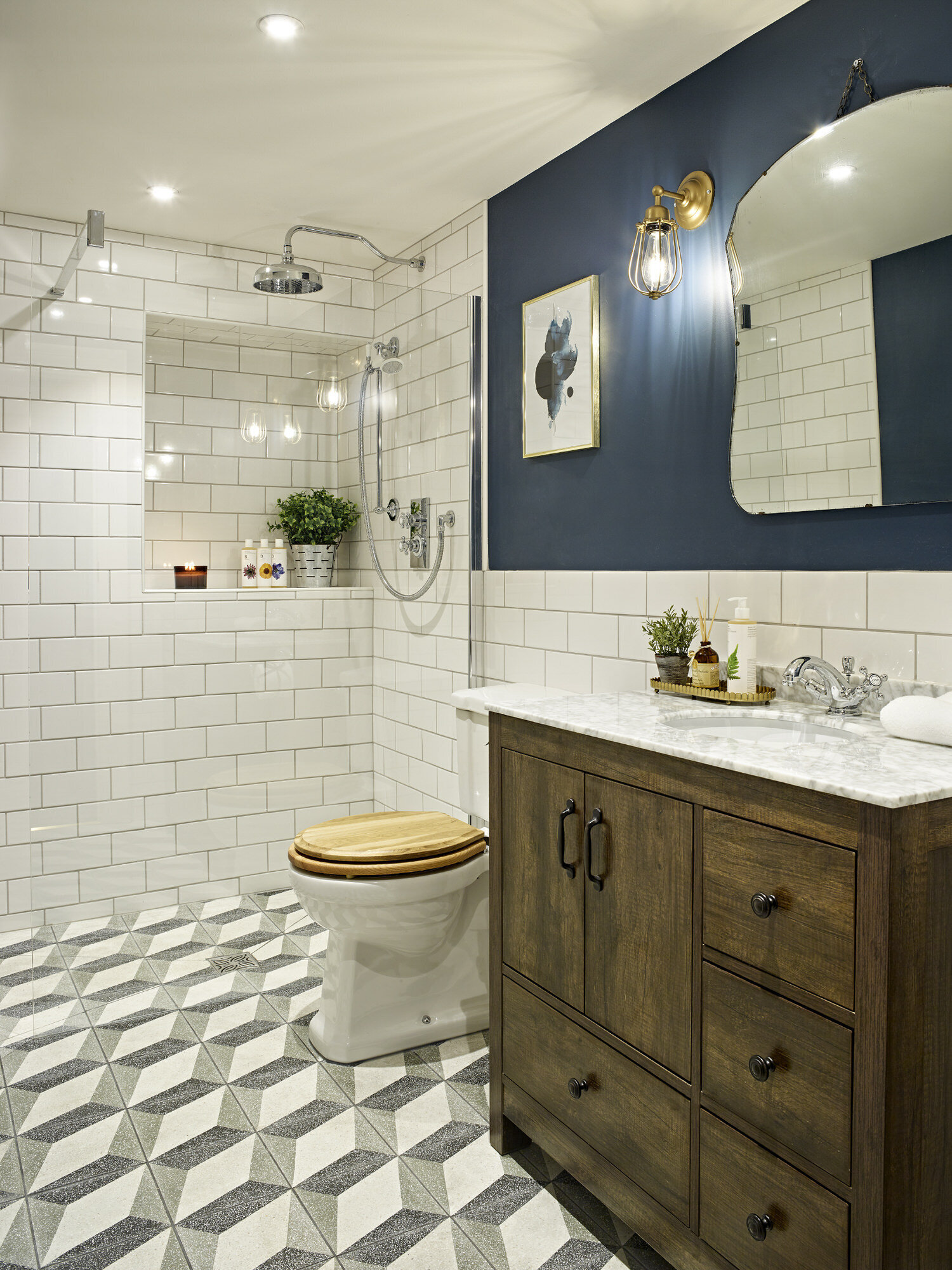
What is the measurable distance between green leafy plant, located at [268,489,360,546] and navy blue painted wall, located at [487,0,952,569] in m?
0.52

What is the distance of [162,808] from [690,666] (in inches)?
66.4

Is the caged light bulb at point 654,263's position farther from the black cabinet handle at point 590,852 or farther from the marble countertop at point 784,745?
the black cabinet handle at point 590,852

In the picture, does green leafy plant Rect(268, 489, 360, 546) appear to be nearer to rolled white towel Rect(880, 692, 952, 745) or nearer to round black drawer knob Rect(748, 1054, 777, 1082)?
rolled white towel Rect(880, 692, 952, 745)

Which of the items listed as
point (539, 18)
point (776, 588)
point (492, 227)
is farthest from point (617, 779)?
point (492, 227)

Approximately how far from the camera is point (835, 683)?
1694 millimetres

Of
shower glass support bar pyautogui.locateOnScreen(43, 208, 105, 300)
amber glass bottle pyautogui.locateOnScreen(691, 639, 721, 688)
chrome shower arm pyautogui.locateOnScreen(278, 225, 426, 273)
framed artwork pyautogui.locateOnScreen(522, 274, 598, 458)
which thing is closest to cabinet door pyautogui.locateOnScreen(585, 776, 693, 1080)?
amber glass bottle pyautogui.locateOnScreen(691, 639, 721, 688)

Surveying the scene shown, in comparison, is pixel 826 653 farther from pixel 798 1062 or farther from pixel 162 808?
pixel 162 808

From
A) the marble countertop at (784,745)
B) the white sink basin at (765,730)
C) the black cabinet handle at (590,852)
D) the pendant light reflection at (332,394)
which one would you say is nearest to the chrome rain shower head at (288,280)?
the pendant light reflection at (332,394)

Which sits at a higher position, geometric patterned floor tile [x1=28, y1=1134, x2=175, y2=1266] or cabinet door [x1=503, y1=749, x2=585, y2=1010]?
cabinet door [x1=503, y1=749, x2=585, y2=1010]

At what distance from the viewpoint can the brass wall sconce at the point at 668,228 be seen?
2033 mm

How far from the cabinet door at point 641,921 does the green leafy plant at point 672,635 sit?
59 centimetres

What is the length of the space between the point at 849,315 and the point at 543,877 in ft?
4.08

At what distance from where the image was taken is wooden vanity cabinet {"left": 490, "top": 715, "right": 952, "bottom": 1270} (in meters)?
1.12

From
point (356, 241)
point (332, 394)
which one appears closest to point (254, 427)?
point (332, 394)
